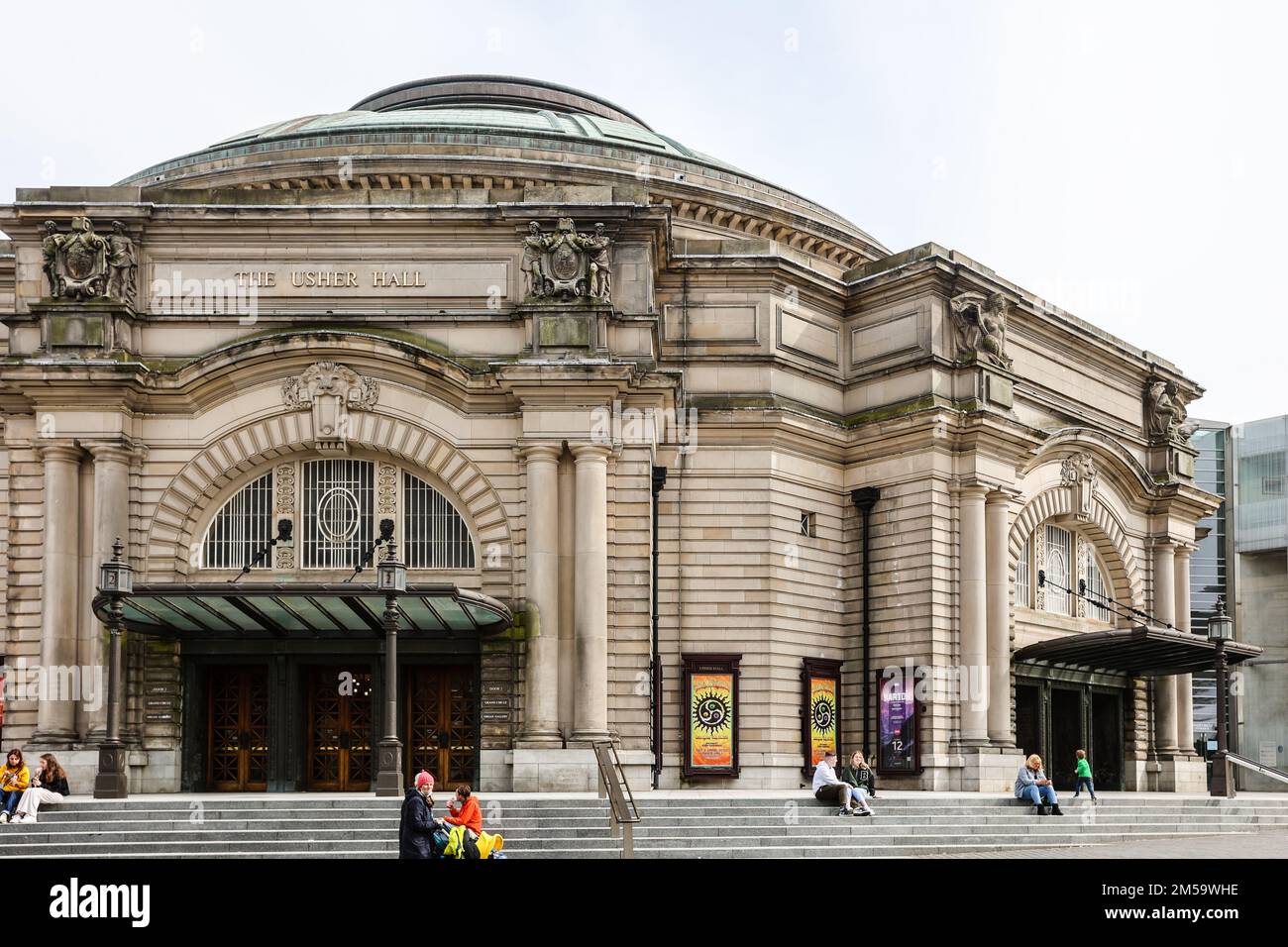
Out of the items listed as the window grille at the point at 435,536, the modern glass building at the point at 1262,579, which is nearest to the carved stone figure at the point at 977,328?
the window grille at the point at 435,536

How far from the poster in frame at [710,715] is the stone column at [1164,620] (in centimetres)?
1598

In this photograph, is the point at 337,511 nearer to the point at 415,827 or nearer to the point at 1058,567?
the point at 415,827

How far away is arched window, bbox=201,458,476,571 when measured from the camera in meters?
33.9

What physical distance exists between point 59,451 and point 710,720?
1570 centimetres

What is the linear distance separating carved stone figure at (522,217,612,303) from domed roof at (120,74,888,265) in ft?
36.7

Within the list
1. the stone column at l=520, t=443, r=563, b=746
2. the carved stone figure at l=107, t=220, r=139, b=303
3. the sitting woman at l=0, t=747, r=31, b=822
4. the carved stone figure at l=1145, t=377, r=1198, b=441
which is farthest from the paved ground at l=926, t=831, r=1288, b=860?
the carved stone figure at l=107, t=220, r=139, b=303

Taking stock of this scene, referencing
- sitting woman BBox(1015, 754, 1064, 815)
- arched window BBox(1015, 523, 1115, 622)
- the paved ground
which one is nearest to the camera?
the paved ground

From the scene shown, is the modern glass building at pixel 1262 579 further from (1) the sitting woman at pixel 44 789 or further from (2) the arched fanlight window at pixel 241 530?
(1) the sitting woman at pixel 44 789

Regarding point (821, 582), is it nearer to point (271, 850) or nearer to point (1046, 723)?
point (1046, 723)

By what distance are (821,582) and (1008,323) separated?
898 centimetres

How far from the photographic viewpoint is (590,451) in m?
32.8

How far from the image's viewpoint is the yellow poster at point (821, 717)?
38.0 m

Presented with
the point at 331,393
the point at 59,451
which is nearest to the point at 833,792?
the point at 331,393

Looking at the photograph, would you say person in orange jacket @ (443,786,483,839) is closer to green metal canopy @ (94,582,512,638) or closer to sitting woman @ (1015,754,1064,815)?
green metal canopy @ (94,582,512,638)
